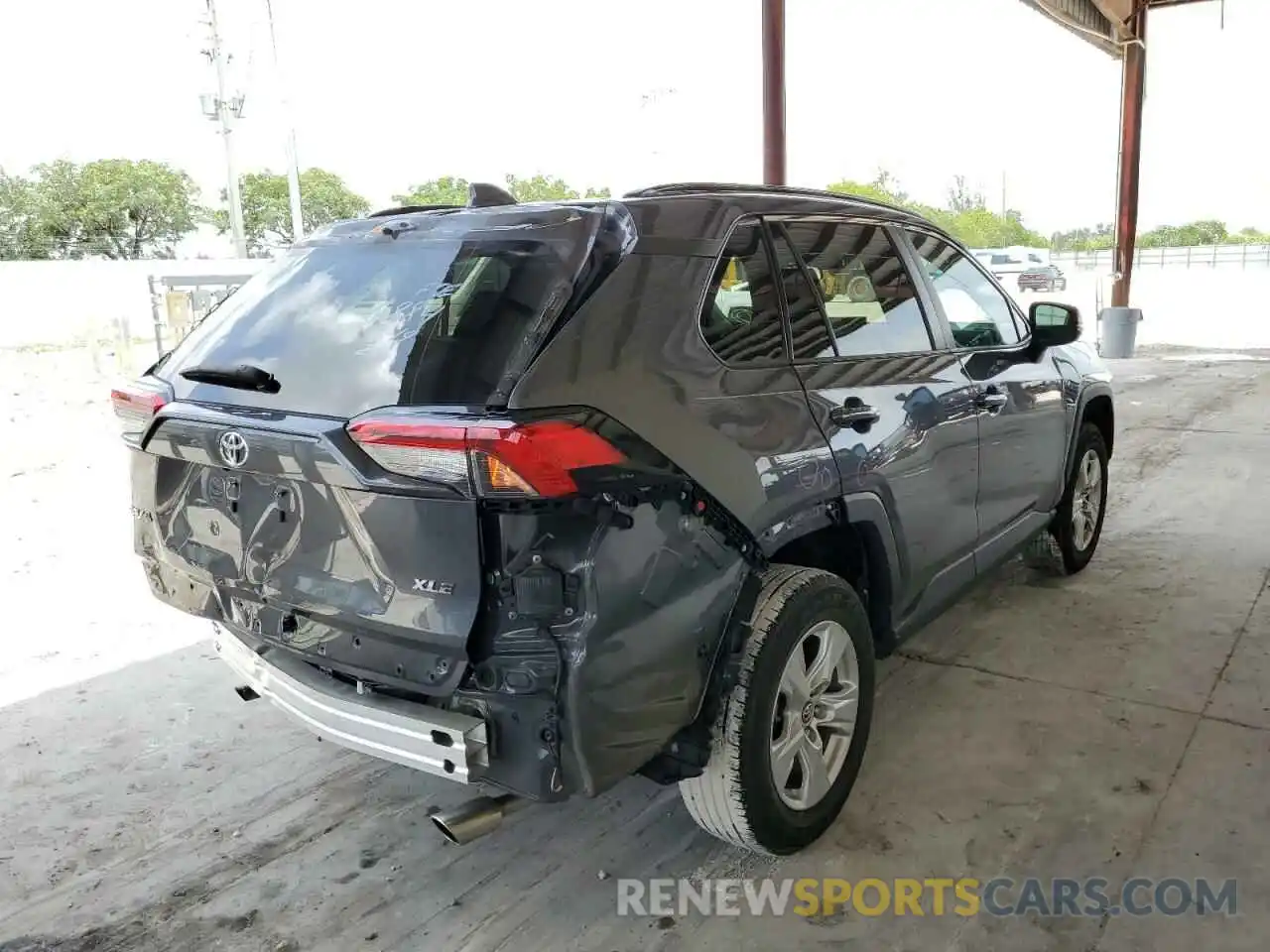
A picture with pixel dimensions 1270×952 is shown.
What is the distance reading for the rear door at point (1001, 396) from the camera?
343cm

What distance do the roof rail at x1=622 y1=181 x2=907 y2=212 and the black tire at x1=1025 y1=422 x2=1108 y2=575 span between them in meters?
1.98

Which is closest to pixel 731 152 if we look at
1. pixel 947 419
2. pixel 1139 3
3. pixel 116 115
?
pixel 1139 3

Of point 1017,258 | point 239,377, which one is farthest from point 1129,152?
A: point 239,377

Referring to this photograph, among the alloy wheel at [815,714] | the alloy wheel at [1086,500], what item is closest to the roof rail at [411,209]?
the alloy wheel at [815,714]

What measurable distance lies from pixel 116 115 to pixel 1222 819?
16.8 m

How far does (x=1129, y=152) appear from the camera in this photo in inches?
657

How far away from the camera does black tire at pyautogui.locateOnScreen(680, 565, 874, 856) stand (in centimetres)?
226

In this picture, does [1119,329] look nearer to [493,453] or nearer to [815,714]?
[815,714]

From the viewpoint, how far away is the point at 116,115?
48.3 feet

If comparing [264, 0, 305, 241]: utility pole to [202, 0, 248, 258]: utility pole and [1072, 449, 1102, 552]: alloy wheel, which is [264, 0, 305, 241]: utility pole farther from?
[1072, 449, 1102, 552]: alloy wheel

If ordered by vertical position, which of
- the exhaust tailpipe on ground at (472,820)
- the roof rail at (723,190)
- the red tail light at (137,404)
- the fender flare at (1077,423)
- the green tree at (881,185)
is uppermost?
the green tree at (881,185)

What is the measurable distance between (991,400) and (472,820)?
7.63 feet

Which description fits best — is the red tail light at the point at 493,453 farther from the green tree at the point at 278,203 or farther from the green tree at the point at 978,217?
the green tree at the point at 978,217

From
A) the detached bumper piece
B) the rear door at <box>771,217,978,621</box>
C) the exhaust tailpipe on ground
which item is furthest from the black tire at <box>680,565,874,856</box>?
the detached bumper piece
